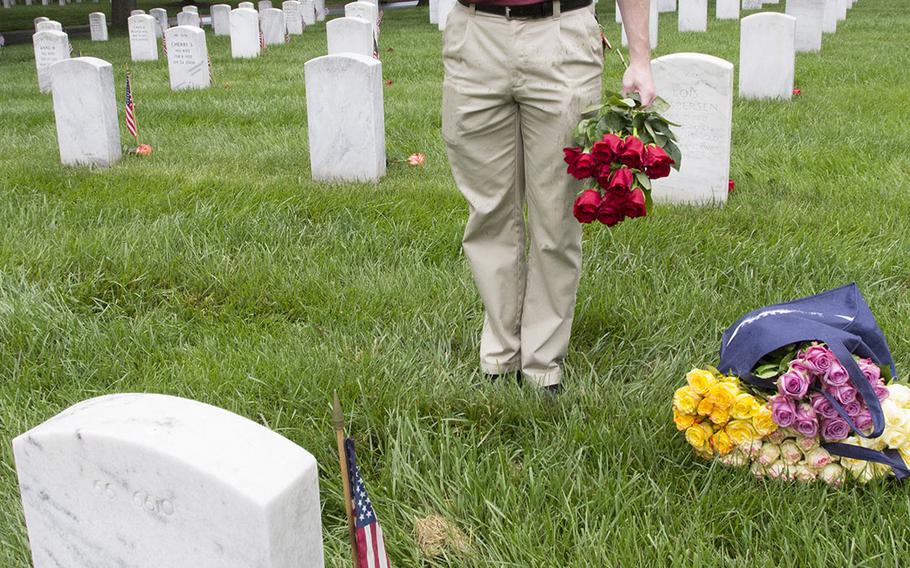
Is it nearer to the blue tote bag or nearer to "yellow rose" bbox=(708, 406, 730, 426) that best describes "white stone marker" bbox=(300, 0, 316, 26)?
the blue tote bag

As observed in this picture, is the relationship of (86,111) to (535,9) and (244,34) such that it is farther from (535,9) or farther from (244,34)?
(244,34)

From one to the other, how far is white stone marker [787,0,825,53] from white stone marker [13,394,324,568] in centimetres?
1164

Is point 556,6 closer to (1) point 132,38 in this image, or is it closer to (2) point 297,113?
(2) point 297,113

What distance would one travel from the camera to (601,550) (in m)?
2.34

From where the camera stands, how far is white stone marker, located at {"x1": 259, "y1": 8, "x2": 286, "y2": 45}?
15961 millimetres

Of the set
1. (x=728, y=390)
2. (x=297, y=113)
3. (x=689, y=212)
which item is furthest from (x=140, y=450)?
(x=297, y=113)

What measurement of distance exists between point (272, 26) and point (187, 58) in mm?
→ 5619

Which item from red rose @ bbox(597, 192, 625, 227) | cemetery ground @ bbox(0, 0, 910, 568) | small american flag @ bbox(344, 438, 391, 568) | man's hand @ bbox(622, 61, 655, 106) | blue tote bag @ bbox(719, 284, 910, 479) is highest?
man's hand @ bbox(622, 61, 655, 106)

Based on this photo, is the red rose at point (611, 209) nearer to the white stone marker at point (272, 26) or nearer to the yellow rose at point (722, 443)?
the yellow rose at point (722, 443)

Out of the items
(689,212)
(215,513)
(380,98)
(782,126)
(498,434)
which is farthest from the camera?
(782,126)

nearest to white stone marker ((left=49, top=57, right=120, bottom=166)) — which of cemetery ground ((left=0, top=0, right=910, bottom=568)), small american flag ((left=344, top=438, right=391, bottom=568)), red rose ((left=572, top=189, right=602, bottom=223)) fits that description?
cemetery ground ((left=0, top=0, right=910, bottom=568))

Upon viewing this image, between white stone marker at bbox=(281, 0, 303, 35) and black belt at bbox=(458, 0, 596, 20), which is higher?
black belt at bbox=(458, 0, 596, 20)

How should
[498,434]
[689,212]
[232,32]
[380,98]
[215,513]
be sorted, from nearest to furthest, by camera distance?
1. [215,513]
2. [498,434]
3. [689,212]
4. [380,98]
5. [232,32]

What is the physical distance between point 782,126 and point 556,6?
482 centimetres
